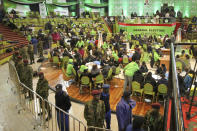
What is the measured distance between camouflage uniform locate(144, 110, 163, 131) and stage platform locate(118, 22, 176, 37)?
60.0 feet

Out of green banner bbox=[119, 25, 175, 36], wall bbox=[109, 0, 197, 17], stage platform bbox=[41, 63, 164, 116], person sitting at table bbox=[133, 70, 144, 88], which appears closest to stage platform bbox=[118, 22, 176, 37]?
green banner bbox=[119, 25, 175, 36]

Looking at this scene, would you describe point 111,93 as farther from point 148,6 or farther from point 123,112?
point 148,6

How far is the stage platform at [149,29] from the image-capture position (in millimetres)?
19734

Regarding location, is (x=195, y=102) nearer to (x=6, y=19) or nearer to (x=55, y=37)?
(x=55, y=37)

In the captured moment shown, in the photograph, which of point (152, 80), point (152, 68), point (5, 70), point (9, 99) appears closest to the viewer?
point (9, 99)

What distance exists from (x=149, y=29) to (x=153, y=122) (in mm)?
18652

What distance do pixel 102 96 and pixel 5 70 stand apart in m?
7.17

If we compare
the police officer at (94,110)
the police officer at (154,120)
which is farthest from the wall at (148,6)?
the police officer at (94,110)

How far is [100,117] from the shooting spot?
12.0 feet

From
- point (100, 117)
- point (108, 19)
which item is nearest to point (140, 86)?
point (100, 117)

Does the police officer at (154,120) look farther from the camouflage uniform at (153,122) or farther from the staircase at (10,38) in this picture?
the staircase at (10,38)

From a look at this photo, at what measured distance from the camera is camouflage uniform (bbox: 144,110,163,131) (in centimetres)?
329

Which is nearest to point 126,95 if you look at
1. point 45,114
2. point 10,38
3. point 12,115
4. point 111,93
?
point 45,114

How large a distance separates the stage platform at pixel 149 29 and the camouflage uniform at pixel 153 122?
60.0 ft
